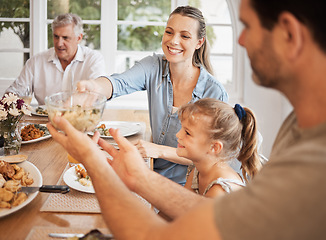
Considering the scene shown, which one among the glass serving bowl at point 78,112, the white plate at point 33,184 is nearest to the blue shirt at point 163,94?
the white plate at point 33,184

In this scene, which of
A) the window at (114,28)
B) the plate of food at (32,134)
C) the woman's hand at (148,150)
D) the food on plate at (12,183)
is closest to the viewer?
the food on plate at (12,183)

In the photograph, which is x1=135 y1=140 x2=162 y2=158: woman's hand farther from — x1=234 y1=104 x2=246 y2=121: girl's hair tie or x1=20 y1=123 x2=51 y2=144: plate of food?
x1=20 y1=123 x2=51 y2=144: plate of food

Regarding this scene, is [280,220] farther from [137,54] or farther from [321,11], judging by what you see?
[137,54]

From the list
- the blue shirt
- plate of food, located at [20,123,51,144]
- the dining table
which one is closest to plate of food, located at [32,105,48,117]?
plate of food, located at [20,123,51,144]

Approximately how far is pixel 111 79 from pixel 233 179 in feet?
2.92

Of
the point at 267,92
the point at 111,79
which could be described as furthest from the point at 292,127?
the point at 267,92

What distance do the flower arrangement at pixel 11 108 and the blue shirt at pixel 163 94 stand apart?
0.63 m

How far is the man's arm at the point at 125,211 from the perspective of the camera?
80 centimetres

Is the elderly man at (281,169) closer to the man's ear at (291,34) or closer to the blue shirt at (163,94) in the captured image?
the man's ear at (291,34)

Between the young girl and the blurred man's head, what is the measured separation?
6.69 ft

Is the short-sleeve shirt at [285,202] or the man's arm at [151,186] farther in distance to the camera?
the man's arm at [151,186]

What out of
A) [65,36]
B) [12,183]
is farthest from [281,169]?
[65,36]

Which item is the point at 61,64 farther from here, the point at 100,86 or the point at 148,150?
the point at 148,150

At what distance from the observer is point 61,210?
138 centimetres
